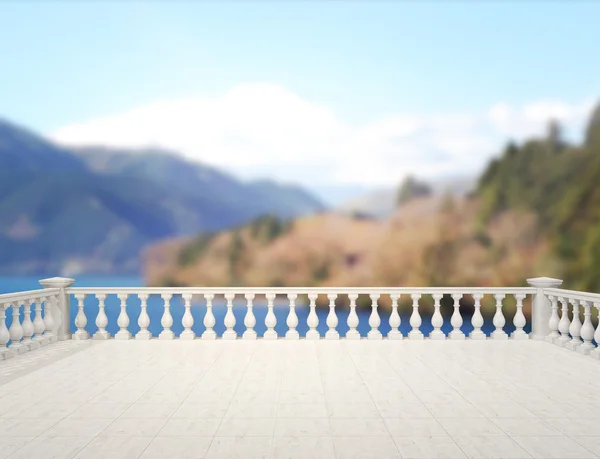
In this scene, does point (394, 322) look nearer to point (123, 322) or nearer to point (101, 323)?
point (123, 322)

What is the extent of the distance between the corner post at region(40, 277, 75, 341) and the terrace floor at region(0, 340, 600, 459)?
647 millimetres

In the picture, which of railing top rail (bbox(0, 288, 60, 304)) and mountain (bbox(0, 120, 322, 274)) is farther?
mountain (bbox(0, 120, 322, 274))

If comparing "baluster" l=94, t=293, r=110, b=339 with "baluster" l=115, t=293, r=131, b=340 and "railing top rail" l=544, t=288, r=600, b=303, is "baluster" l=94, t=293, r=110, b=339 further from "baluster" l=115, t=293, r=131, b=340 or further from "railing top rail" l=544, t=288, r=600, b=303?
"railing top rail" l=544, t=288, r=600, b=303

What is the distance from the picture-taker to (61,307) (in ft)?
24.1

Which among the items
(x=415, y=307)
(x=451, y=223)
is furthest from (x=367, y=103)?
(x=415, y=307)

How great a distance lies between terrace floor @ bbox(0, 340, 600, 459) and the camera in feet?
12.0

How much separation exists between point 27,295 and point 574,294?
7.08 metres

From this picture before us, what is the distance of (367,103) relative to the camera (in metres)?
30.4

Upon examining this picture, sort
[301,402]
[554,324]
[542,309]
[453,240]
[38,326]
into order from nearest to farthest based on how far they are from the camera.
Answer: [301,402] < [38,326] < [554,324] < [542,309] < [453,240]

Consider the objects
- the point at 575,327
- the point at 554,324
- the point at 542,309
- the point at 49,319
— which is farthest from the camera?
the point at 542,309

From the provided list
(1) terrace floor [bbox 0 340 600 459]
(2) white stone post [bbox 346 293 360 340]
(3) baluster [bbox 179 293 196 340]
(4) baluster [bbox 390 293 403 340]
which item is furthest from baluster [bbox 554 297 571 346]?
(3) baluster [bbox 179 293 196 340]

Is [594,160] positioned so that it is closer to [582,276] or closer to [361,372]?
[582,276]

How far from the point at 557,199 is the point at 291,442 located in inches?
1009

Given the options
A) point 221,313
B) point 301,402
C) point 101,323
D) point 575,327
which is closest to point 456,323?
point 575,327
